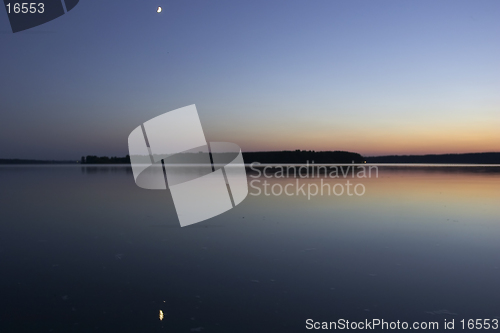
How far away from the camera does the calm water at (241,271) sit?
392 cm

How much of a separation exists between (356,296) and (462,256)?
290 centimetres

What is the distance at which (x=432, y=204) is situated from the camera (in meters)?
12.5

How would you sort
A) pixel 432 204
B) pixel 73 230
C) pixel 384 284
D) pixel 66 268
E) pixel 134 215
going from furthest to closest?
pixel 432 204, pixel 134 215, pixel 73 230, pixel 66 268, pixel 384 284

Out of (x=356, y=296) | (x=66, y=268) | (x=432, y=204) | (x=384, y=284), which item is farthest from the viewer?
(x=432, y=204)

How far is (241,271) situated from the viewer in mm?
5312

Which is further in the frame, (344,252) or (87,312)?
(344,252)

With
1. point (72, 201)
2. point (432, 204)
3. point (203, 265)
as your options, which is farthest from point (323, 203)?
point (72, 201)

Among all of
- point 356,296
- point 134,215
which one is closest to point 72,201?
point 134,215

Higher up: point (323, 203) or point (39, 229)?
point (39, 229)

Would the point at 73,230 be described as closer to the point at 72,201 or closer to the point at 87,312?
the point at 87,312

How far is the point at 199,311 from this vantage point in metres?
4.00

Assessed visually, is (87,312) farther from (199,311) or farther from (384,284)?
(384,284)

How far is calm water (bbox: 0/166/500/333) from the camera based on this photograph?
12.9 ft

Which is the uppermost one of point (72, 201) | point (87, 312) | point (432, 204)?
point (87, 312)
